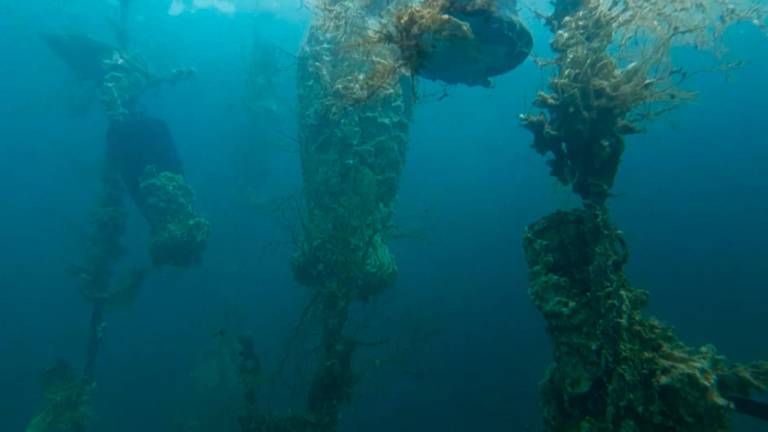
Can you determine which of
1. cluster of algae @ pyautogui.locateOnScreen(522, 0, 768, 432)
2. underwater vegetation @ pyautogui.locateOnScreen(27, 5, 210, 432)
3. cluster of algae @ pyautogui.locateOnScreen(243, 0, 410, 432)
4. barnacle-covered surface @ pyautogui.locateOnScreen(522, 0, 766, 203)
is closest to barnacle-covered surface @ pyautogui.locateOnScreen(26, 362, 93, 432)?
underwater vegetation @ pyautogui.locateOnScreen(27, 5, 210, 432)

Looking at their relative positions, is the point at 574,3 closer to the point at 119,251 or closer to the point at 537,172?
the point at 119,251

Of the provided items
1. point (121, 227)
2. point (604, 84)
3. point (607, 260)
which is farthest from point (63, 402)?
point (604, 84)

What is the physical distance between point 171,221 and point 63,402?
17.7 feet

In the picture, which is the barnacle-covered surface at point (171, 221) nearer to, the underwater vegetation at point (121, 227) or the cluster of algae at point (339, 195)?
the underwater vegetation at point (121, 227)

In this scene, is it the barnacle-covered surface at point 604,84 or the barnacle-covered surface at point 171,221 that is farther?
the barnacle-covered surface at point 171,221

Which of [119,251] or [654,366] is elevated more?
[119,251]

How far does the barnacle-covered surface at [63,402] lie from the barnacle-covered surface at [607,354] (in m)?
12.4

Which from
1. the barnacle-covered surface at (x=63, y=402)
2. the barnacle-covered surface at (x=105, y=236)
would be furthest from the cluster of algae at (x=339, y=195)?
the barnacle-covered surface at (x=105, y=236)

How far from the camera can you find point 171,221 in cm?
1266

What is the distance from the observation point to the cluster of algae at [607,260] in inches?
157

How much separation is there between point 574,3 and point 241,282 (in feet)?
74.4

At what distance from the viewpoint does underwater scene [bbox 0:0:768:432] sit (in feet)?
17.3

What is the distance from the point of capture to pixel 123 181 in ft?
47.5

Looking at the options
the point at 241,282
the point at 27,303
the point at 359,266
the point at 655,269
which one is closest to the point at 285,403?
the point at 241,282
